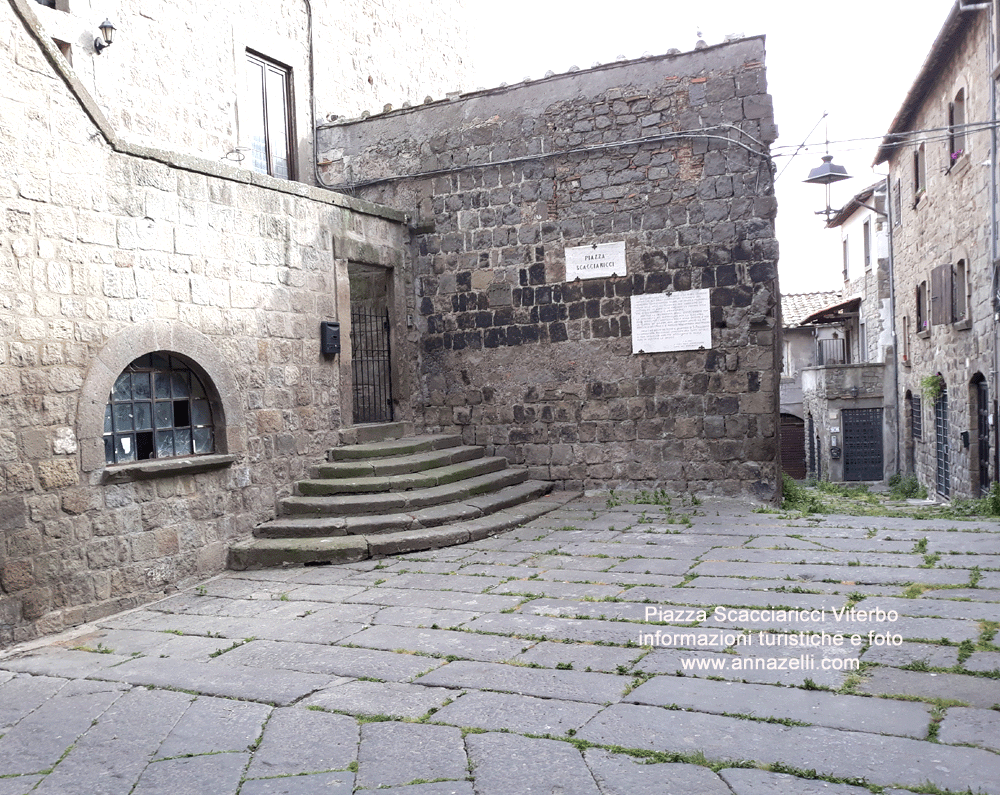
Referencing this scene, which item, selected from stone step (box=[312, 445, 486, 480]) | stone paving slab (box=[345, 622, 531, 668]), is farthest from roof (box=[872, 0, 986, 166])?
stone paving slab (box=[345, 622, 531, 668])

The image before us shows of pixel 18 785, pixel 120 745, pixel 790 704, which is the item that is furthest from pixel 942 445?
pixel 18 785

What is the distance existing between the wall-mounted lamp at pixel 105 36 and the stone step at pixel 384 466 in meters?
4.40

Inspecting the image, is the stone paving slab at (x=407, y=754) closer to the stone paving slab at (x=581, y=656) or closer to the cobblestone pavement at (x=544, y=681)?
the cobblestone pavement at (x=544, y=681)

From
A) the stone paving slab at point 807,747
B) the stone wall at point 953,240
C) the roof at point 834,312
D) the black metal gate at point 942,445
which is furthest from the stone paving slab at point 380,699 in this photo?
the roof at point 834,312

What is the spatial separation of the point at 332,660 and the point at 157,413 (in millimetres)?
2851

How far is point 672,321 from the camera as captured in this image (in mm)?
8195

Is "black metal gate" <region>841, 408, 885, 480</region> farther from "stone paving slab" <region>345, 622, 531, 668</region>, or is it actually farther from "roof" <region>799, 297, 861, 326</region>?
"stone paving slab" <region>345, 622, 531, 668</region>

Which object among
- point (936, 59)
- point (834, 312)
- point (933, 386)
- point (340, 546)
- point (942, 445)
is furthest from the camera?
point (834, 312)

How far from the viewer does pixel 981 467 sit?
11906 millimetres

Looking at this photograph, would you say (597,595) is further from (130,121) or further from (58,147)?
(130,121)

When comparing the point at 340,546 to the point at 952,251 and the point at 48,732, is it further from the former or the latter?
the point at 952,251

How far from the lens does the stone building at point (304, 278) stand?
201 inches

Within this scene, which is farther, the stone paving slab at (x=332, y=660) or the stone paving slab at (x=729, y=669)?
the stone paving slab at (x=332, y=660)

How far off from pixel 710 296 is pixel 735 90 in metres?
1.88
